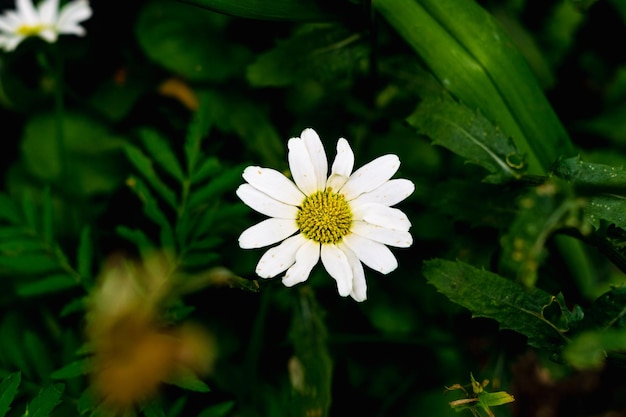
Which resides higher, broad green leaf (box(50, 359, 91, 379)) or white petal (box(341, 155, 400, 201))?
white petal (box(341, 155, 400, 201))

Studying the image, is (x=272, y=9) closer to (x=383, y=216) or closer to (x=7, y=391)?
(x=383, y=216)

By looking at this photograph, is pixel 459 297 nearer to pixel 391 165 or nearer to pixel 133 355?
pixel 391 165

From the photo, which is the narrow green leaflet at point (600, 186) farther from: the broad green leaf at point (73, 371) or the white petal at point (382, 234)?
the broad green leaf at point (73, 371)

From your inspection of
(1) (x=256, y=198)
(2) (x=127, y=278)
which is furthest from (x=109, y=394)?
(1) (x=256, y=198)

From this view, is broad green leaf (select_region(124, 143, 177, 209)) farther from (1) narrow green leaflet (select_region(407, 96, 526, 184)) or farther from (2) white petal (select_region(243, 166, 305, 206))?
(1) narrow green leaflet (select_region(407, 96, 526, 184))

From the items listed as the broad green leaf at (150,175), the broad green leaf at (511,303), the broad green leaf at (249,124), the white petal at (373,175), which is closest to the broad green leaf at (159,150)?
the broad green leaf at (150,175)

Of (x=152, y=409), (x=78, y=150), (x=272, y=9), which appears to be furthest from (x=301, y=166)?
(x=78, y=150)

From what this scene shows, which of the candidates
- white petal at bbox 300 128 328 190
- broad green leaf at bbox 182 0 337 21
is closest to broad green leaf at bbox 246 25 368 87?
broad green leaf at bbox 182 0 337 21
